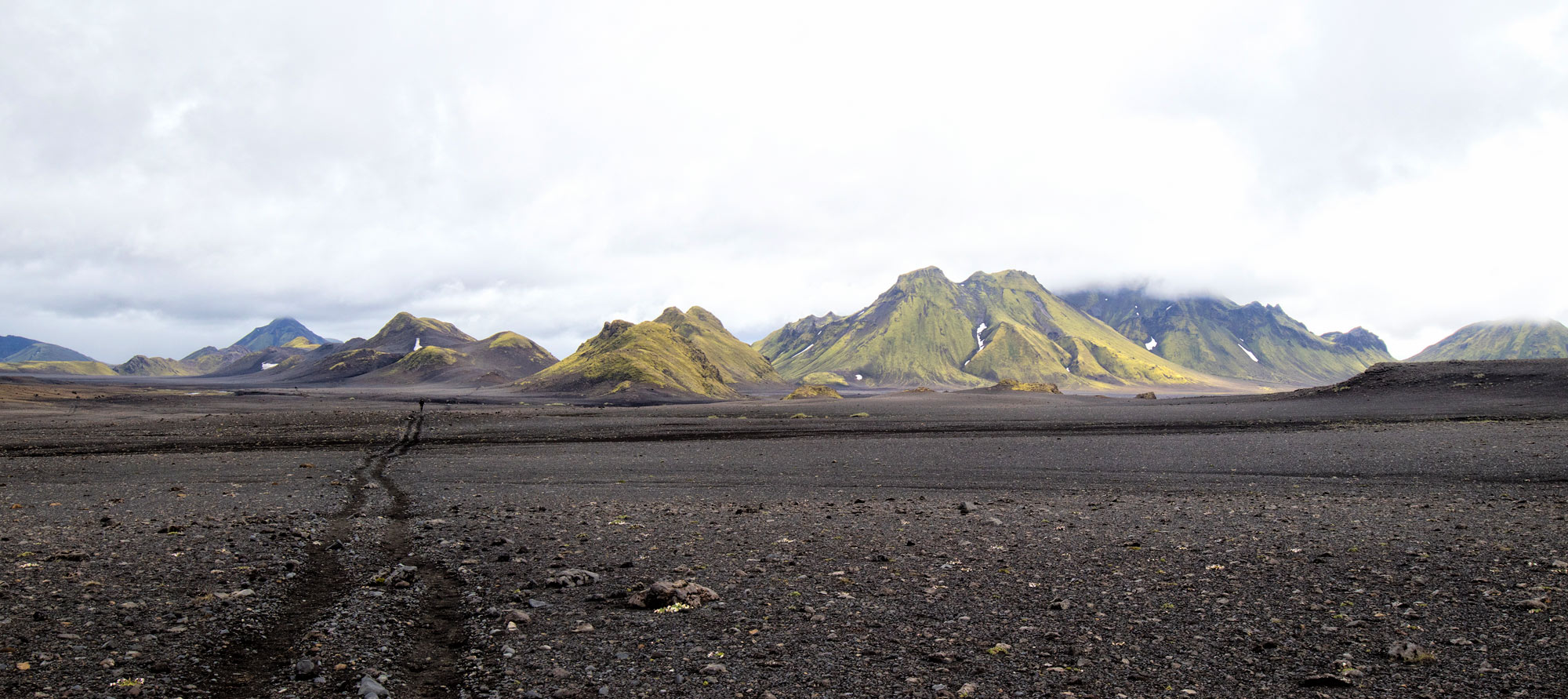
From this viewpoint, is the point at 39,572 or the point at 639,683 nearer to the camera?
the point at 639,683

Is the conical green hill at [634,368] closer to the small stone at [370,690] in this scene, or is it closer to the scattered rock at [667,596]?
the scattered rock at [667,596]

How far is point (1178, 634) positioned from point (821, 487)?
1303 cm

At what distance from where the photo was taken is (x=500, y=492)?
19453 mm

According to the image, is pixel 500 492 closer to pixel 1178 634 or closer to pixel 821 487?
pixel 821 487

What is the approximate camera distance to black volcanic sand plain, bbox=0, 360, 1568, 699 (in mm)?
6398

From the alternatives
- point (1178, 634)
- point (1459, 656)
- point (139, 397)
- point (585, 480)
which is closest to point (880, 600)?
point (1178, 634)

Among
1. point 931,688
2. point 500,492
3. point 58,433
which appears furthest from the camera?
point 58,433

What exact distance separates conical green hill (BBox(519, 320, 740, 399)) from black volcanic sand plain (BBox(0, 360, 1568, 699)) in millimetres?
96833

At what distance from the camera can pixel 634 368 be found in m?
126

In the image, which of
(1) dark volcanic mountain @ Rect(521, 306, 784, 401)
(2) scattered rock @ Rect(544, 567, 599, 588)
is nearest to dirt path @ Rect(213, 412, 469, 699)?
(2) scattered rock @ Rect(544, 567, 599, 588)

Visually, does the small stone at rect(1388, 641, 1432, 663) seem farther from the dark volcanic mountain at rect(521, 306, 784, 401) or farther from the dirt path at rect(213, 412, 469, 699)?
the dark volcanic mountain at rect(521, 306, 784, 401)

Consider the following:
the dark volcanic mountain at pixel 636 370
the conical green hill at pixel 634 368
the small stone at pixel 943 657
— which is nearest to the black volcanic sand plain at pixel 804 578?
the small stone at pixel 943 657

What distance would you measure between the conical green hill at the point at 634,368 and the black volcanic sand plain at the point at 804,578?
9683 cm

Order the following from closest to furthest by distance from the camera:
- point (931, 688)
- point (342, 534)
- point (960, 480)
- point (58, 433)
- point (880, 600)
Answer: point (931, 688)
point (880, 600)
point (342, 534)
point (960, 480)
point (58, 433)
